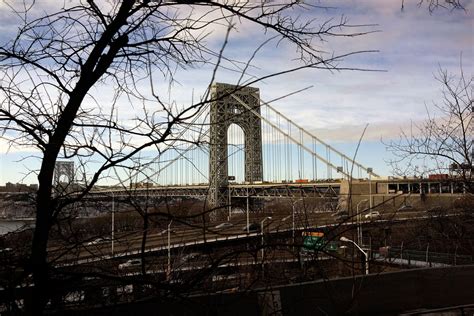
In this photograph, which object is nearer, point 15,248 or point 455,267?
point 15,248

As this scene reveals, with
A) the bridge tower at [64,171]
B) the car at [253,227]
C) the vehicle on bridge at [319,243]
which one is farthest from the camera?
the car at [253,227]

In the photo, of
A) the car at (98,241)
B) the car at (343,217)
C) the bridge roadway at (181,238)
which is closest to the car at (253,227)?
the bridge roadway at (181,238)

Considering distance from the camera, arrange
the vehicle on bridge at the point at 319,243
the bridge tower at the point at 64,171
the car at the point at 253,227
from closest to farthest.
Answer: the vehicle on bridge at the point at 319,243
the bridge tower at the point at 64,171
the car at the point at 253,227

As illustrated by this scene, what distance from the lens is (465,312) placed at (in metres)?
Answer: 4.11

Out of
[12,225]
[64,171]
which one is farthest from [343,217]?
[12,225]

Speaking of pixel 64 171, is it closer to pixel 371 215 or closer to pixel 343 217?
pixel 343 217

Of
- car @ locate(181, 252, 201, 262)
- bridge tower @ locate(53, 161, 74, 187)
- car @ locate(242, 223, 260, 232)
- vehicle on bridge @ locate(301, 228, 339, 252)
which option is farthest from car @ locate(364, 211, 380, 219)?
bridge tower @ locate(53, 161, 74, 187)

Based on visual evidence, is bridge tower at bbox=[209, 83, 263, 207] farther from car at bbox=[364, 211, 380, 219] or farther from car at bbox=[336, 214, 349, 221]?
car at bbox=[364, 211, 380, 219]

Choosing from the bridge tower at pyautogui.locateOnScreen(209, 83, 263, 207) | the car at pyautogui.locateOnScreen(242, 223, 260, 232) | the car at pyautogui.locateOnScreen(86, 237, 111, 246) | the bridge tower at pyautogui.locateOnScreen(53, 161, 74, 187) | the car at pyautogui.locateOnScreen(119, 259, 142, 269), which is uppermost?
the bridge tower at pyautogui.locateOnScreen(209, 83, 263, 207)

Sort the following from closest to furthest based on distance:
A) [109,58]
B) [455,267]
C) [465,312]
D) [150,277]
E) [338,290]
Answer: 1. [109,58]
2. [150,277]
3. [338,290]
4. [465,312]
5. [455,267]

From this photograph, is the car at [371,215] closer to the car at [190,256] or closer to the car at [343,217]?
the car at [343,217]

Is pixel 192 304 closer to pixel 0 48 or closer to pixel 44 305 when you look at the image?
pixel 44 305

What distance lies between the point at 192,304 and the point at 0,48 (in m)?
1.12

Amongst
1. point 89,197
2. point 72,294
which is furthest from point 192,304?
point 89,197
